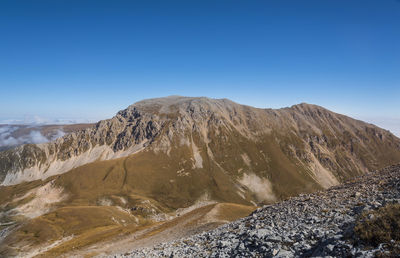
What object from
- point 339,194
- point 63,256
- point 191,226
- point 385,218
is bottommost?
point 63,256

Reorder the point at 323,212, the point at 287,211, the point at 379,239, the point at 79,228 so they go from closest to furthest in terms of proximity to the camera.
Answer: the point at 379,239
the point at 323,212
the point at 287,211
the point at 79,228

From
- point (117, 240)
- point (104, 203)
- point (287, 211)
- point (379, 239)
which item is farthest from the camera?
point (104, 203)

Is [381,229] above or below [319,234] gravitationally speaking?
above

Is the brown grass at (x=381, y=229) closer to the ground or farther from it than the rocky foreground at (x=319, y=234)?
farther from it

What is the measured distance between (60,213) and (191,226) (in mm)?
91725

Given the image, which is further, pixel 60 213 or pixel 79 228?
pixel 60 213

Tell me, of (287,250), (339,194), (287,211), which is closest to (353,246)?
(287,250)

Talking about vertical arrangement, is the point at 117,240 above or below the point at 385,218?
below

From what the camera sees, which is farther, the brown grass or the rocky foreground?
the rocky foreground

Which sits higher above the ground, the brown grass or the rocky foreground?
the brown grass

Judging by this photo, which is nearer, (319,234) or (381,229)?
(381,229)

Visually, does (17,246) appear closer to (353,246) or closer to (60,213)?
(60,213)

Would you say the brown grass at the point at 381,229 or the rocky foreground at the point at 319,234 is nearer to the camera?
the brown grass at the point at 381,229

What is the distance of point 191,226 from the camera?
4672cm
